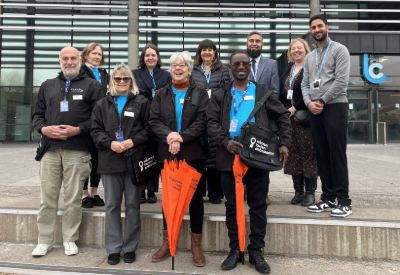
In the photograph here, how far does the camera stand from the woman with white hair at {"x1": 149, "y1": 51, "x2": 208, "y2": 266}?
3.35 meters

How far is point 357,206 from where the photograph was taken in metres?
4.30

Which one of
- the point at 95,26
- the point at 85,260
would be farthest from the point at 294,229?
the point at 95,26

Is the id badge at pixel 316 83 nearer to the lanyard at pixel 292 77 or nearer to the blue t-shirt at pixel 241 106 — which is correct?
the lanyard at pixel 292 77

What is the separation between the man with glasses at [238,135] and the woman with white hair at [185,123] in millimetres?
153

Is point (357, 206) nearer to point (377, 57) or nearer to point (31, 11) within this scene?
point (377, 57)

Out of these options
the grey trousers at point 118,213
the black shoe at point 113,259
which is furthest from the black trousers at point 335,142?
the black shoe at point 113,259

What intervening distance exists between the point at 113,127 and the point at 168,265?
1421 millimetres

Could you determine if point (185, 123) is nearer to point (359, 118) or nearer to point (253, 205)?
point (253, 205)

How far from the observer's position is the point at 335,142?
3.76 metres

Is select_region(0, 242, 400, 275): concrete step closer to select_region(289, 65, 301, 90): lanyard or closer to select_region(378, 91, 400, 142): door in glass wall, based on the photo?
select_region(289, 65, 301, 90): lanyard

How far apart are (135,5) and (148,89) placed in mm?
13536

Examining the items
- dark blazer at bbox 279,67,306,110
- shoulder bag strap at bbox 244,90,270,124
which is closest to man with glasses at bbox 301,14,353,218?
dark blazer at bbox 279,67,306,110

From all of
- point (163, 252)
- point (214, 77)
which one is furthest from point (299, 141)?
point (163, 252)

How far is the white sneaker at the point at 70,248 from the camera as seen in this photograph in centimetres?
361
